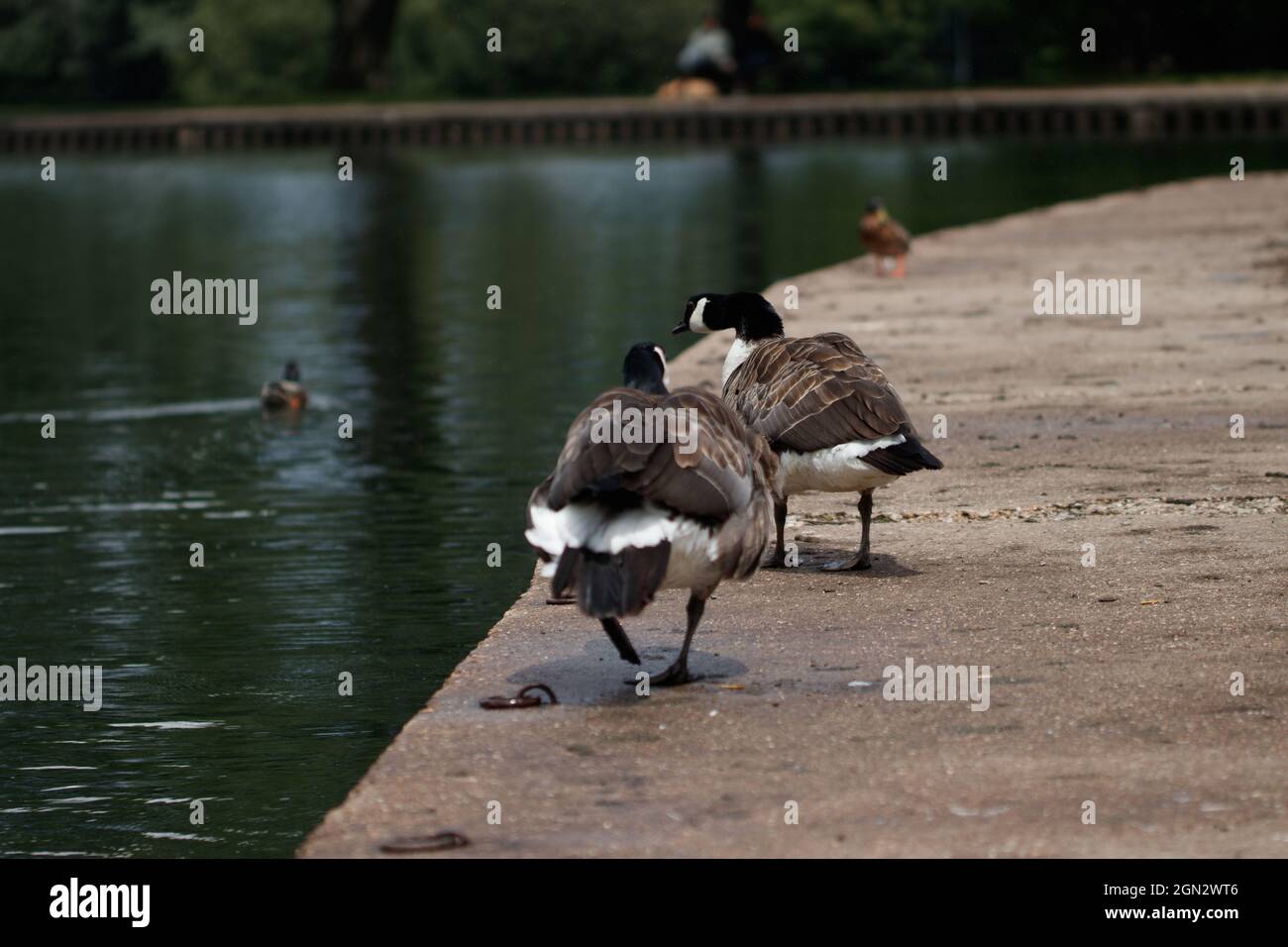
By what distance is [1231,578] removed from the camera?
10031mm

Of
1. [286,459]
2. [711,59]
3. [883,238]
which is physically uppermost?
[711,59]

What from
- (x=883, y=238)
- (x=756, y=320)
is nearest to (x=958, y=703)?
(x=756, y=320)

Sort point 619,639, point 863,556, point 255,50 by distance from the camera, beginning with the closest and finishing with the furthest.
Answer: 1. point 619,639
2. point 863,556
3. point 255,50

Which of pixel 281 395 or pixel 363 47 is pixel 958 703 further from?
pixel 363 47

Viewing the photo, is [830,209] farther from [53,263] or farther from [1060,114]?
[1060,114]

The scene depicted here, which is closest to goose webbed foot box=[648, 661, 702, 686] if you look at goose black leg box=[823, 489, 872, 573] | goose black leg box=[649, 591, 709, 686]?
goose black leg box=[649, 591, 709, 686]

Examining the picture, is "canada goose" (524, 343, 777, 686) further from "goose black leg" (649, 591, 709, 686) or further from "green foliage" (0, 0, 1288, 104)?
"green foliage" (0, 0, 1288, 104)

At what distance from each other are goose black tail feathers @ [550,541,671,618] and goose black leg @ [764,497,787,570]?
3.07 m

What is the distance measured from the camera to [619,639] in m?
8.52

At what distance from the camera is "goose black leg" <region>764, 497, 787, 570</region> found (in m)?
10.8

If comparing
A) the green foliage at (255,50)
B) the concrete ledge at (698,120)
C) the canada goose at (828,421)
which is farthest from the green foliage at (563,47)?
the canada goose at (828,421)

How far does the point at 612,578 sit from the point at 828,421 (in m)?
2.85
